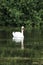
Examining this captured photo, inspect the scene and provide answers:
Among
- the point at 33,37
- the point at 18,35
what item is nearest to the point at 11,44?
the point at 18,35

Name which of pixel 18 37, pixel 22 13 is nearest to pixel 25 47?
pixel 18 37

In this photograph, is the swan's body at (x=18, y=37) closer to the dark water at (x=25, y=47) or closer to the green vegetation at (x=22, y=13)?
the dark water at (x=25, y=47)

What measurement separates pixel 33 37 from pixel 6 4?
264 cm

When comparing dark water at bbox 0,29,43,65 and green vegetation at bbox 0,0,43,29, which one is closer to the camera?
dark water at bbox 0,29,43,65

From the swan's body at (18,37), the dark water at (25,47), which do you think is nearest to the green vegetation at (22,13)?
the dark water at (25,47)

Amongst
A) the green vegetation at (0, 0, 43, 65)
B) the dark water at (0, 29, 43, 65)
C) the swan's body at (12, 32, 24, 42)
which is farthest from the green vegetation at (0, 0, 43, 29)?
the swan's body at (12, 32, 24, 42)

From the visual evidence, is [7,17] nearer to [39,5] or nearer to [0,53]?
[39,5]

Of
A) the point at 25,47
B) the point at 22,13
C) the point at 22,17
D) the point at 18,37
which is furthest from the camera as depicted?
the point at 22,17

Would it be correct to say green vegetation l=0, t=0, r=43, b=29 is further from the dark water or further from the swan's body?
the swan's body

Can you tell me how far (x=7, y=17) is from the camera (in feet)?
44.5

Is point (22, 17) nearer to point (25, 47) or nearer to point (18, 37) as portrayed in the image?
point (18, 37)

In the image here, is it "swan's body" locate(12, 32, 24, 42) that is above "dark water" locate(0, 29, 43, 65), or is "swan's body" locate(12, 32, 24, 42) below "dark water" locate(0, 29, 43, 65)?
above

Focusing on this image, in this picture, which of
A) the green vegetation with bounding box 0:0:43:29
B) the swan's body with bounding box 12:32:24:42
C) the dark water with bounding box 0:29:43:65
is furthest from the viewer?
the green vegetation with bounding box 0:0:43:29

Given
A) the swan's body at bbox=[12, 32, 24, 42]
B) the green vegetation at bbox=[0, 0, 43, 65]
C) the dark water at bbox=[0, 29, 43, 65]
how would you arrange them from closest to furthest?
the dark water at bbox=[0, 29, 43, 65] < the swan's body at bbox=[12, 32, 24, 42] < the green vegetation at bbox=[0, 0, 43, 65]
